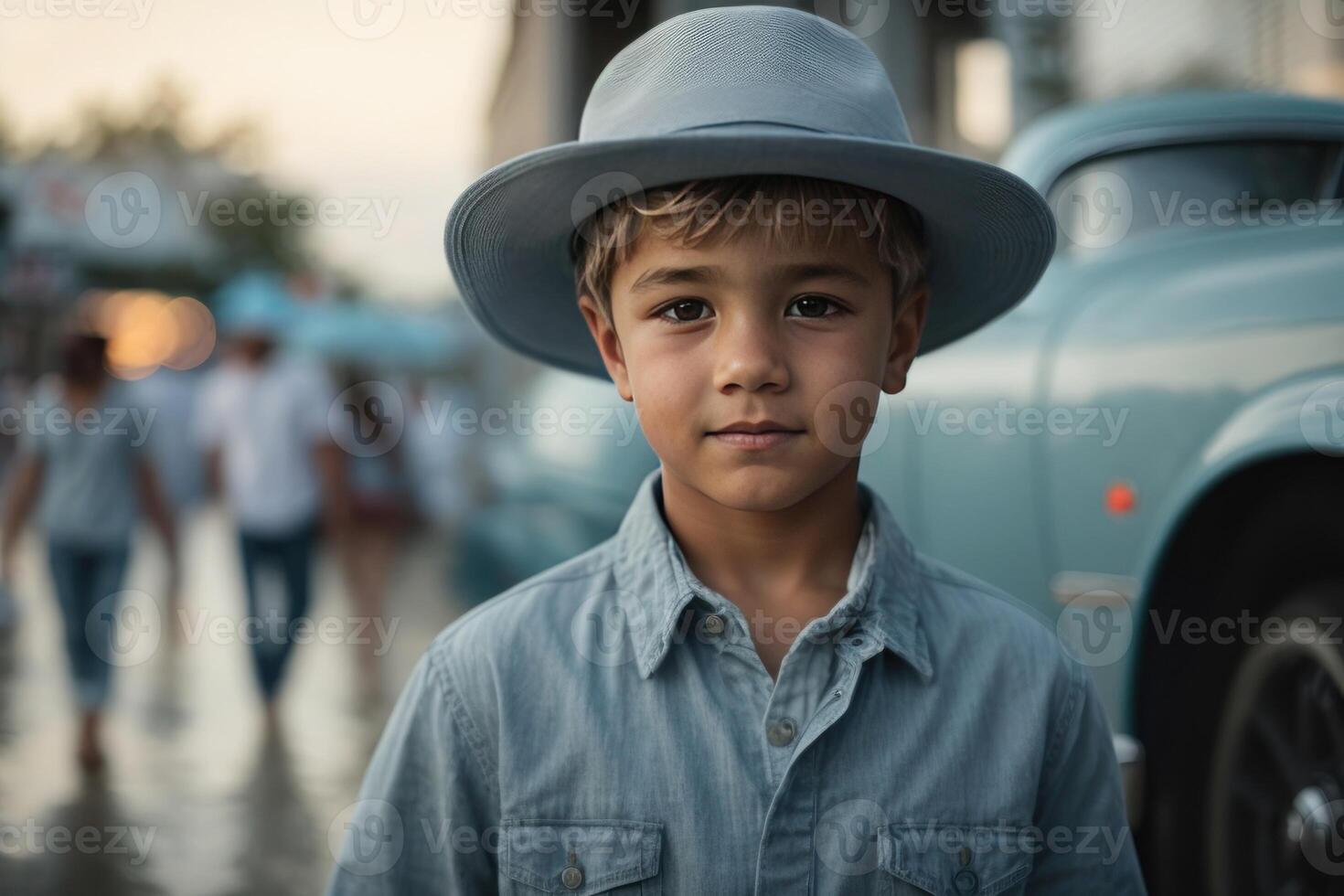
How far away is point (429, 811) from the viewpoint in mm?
1410

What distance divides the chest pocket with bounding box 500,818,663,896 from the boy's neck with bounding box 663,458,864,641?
282 millimetres

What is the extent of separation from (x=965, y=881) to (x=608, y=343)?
0.74m

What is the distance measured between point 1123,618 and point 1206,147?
1.52 m

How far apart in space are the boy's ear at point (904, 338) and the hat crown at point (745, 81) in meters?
0.20

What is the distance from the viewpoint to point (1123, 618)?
289cm

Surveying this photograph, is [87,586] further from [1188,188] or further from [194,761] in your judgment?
[1188,188]

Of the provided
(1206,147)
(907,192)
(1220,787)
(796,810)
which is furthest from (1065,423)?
(796,810)

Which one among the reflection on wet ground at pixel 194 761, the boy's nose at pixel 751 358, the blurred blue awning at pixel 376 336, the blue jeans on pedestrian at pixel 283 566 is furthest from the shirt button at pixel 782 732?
the blurred blue awning at pixel 376 336
